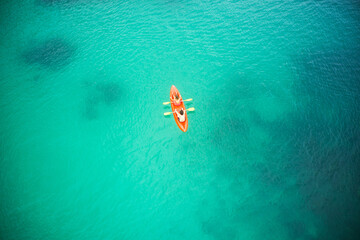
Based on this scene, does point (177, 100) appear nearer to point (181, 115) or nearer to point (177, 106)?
point (177, 106)

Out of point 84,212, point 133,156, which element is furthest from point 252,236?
point 84,212

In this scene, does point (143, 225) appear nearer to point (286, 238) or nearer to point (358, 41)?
point (286, 238)

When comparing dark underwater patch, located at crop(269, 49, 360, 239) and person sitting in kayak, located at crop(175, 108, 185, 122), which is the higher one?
person sitting in kayak, located at crop(175, 108, 185, 122)

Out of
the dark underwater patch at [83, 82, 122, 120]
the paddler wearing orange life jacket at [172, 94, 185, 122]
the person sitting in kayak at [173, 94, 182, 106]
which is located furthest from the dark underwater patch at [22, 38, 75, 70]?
the paddler wearing orange life jacket at [172, 94, 185, 122]

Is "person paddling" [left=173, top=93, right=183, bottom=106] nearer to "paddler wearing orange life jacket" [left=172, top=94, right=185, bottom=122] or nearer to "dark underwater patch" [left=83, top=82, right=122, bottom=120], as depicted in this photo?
"paddler wearing orange life jacket" [left=172, top=94, right=185, bottom=122]

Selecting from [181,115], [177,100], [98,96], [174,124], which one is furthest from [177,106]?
[98,96]

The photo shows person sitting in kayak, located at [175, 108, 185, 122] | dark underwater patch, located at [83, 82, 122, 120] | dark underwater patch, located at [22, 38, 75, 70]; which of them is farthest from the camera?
dark underwater patch, located at [22, 38, 75, 70]
